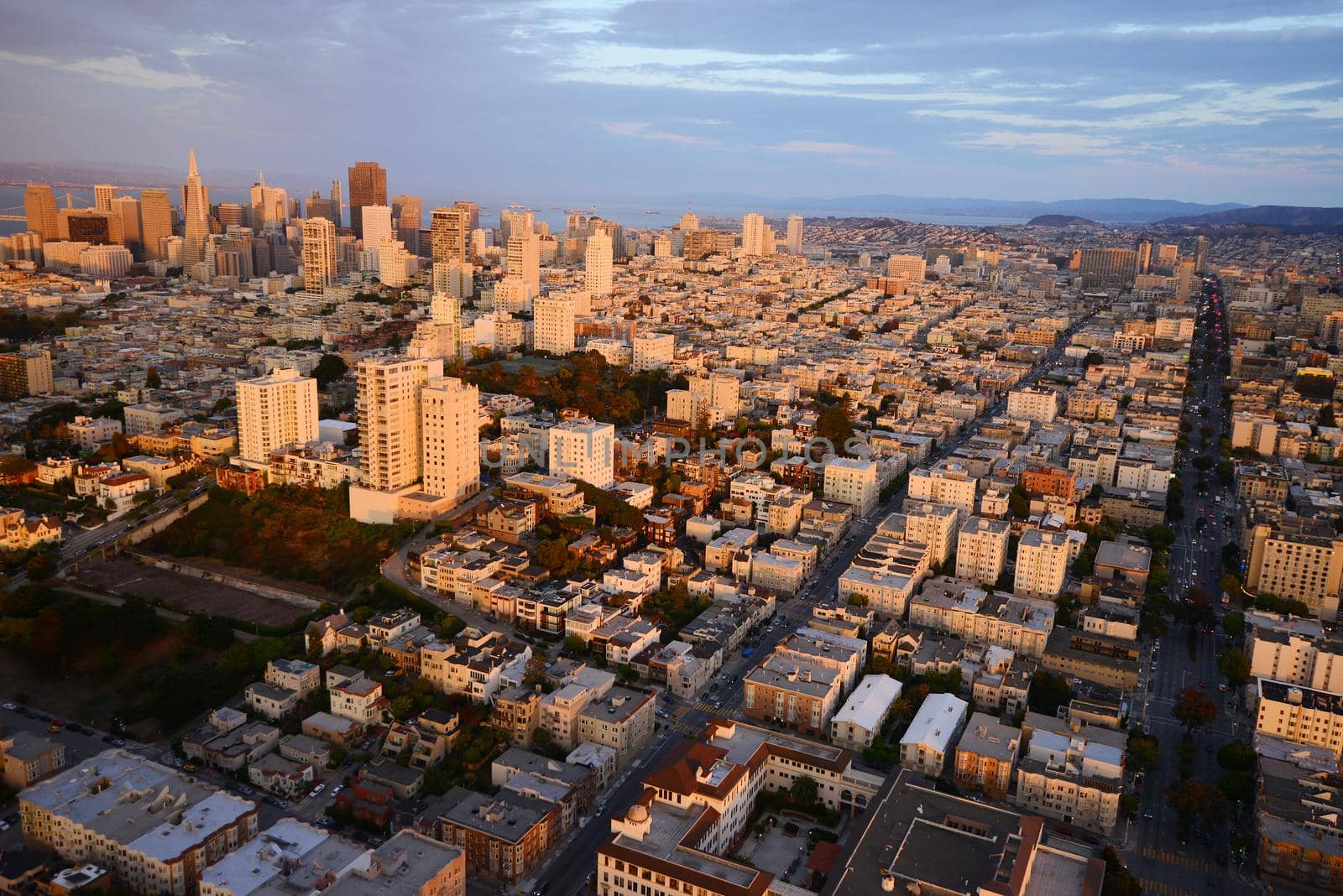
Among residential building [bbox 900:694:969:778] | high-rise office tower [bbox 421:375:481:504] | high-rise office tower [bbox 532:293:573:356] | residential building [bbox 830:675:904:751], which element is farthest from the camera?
high-rise office tower [bbox 532:293:573:356]

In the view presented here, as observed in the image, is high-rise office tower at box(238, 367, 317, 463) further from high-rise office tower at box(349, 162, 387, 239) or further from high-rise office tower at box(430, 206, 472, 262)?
high-rise office tower at box(349, 162, 387, 239)

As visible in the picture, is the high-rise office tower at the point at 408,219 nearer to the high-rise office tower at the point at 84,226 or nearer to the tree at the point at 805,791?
the high-rise office tower at the point at 84,226

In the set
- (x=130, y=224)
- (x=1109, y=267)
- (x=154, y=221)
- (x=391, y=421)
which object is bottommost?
(x=391, y=421)

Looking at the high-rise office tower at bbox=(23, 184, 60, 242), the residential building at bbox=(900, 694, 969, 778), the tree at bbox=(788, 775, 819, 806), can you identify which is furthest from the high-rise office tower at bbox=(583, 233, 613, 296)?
the tree at bbox=(788, 775, 819, 806)

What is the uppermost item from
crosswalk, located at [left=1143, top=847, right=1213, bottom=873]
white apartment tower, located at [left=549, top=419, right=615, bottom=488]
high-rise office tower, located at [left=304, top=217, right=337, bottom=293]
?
high-rise office tower, located at [left=304, top=217, right=337, bottom=293]

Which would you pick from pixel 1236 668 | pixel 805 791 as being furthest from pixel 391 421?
pixel 1236 668

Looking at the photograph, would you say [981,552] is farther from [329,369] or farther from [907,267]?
[907,267]

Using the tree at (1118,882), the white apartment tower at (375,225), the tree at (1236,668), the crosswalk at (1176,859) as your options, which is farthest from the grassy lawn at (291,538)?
the white apartment tower at (375,225)
